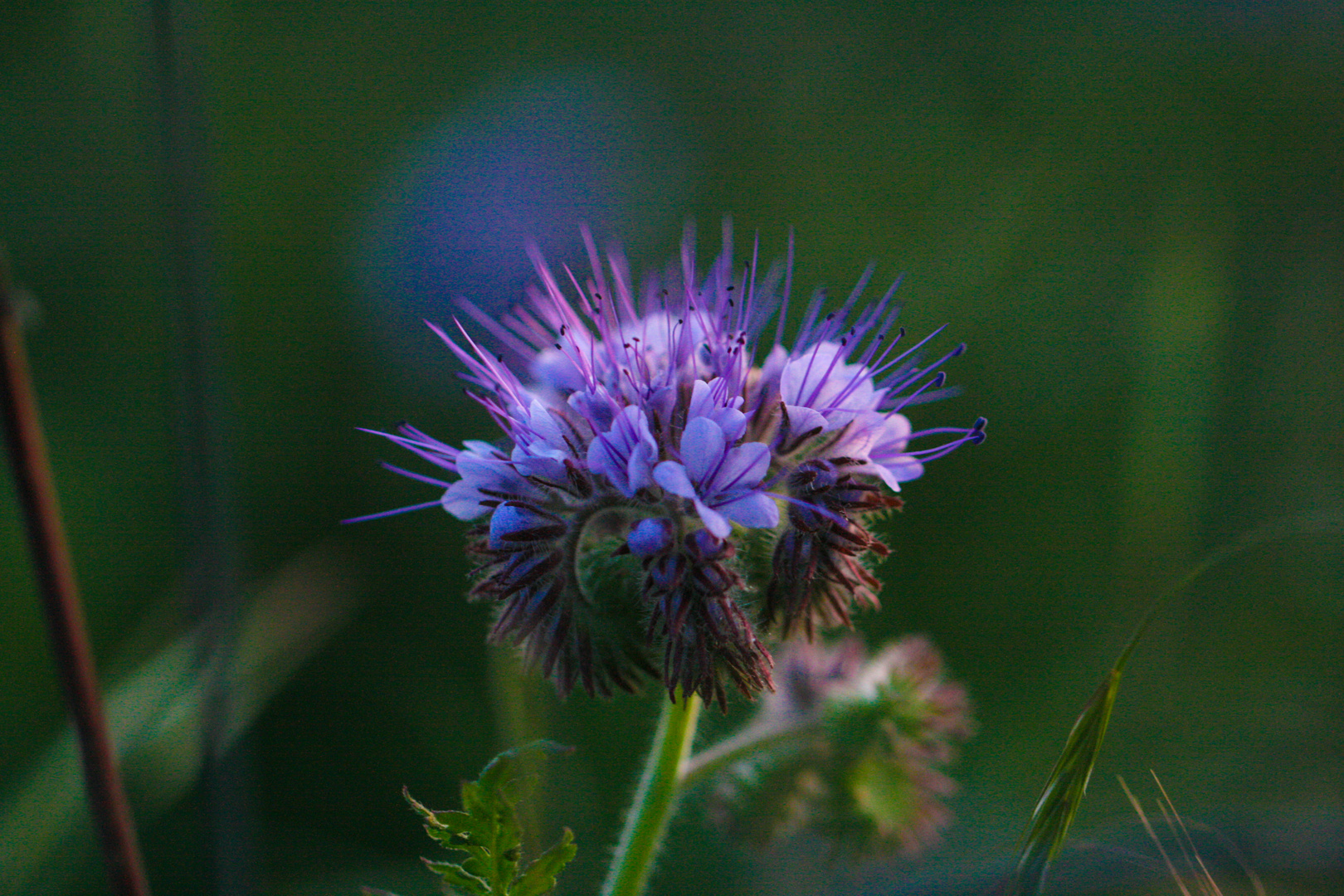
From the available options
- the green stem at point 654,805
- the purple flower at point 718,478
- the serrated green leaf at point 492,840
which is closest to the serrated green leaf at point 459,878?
the serrated green leaf at point 492,840

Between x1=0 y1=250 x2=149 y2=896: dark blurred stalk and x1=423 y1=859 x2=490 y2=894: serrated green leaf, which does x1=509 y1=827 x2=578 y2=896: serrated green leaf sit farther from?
x1=0 y1=250 x2=149 y2=896: dark blurred stalk

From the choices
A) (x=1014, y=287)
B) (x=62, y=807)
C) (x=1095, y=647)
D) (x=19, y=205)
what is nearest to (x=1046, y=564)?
(x=1095, y=647)

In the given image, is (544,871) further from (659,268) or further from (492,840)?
(659,268)

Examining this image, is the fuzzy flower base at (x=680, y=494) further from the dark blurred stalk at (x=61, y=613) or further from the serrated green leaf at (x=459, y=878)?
the dark blurred stalk at (x=61, y=613)

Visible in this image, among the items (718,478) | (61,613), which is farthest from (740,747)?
(61,613)

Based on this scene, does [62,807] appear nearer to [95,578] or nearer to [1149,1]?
[95,578]
